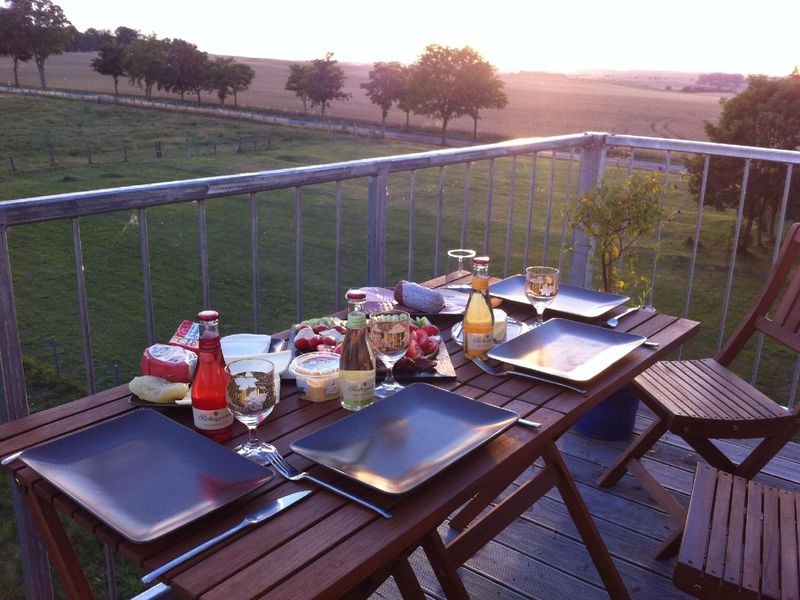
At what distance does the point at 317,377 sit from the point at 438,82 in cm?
4624

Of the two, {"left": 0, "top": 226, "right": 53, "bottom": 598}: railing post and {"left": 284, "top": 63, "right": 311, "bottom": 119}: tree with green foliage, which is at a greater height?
{"left": 284, "top": 63, "right": 311, "bottom": 119}: tree with green foliage

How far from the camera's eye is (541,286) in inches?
79.6

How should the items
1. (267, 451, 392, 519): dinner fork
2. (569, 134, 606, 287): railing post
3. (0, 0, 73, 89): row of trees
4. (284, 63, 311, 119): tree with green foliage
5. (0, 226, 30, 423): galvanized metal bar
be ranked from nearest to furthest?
(267, 451, 392, 519): dinner fork → (0, 226, 30, 423): galvanized metal bar → (569, 134, 606, 287): railing post → (0, 0, 73, 89): row of trees → (284, 63, 311, 119): tree with green foliage

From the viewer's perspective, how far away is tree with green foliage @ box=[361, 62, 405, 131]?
1971 inches

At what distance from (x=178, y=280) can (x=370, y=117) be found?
3662 cm

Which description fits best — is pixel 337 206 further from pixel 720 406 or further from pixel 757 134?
pixel 757 134

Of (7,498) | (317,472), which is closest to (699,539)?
(317,472)

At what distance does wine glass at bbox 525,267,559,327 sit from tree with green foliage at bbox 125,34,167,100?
58502 mm

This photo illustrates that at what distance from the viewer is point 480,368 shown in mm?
1751

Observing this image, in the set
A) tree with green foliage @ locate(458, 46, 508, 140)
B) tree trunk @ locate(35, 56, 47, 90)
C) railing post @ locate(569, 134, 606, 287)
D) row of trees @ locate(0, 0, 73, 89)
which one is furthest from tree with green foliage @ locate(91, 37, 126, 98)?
railing post @ locate(569, 134, 606, 287)

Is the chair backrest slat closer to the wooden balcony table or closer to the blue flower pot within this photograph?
the blue flower pot

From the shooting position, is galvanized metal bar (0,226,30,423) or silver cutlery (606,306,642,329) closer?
galvanized metal bar (0,226,30,423)

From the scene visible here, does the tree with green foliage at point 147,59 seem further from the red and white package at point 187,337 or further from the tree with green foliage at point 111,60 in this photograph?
the red and white package at point 187,337

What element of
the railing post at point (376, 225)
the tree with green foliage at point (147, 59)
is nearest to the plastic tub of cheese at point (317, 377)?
the railing post at point (376, 225)
